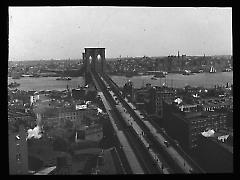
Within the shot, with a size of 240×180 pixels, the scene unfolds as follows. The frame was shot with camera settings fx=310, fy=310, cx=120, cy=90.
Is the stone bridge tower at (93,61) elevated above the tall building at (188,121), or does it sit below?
above

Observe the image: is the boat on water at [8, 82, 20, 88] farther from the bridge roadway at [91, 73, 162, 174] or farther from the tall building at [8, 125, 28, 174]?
the bridge roadway at [91, 73, 162, 174]

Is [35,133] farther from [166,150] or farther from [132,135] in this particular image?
[166,150]

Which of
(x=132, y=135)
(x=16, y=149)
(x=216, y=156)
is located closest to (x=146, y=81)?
(x=132, y=135)

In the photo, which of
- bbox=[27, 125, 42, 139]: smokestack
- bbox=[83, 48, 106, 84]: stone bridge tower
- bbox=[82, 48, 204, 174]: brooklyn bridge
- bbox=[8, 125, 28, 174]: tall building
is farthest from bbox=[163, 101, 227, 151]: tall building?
bbox=[8, 125, 28, 174]: tall building

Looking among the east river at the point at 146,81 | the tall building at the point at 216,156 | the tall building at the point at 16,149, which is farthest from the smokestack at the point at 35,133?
the tall building at the point at 216,156

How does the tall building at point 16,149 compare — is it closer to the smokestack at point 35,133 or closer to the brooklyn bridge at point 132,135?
the smokestack at point 35,133

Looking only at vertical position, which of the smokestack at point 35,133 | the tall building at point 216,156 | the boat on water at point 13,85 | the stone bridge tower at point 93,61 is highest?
the stone bridge tower at point 93,61
